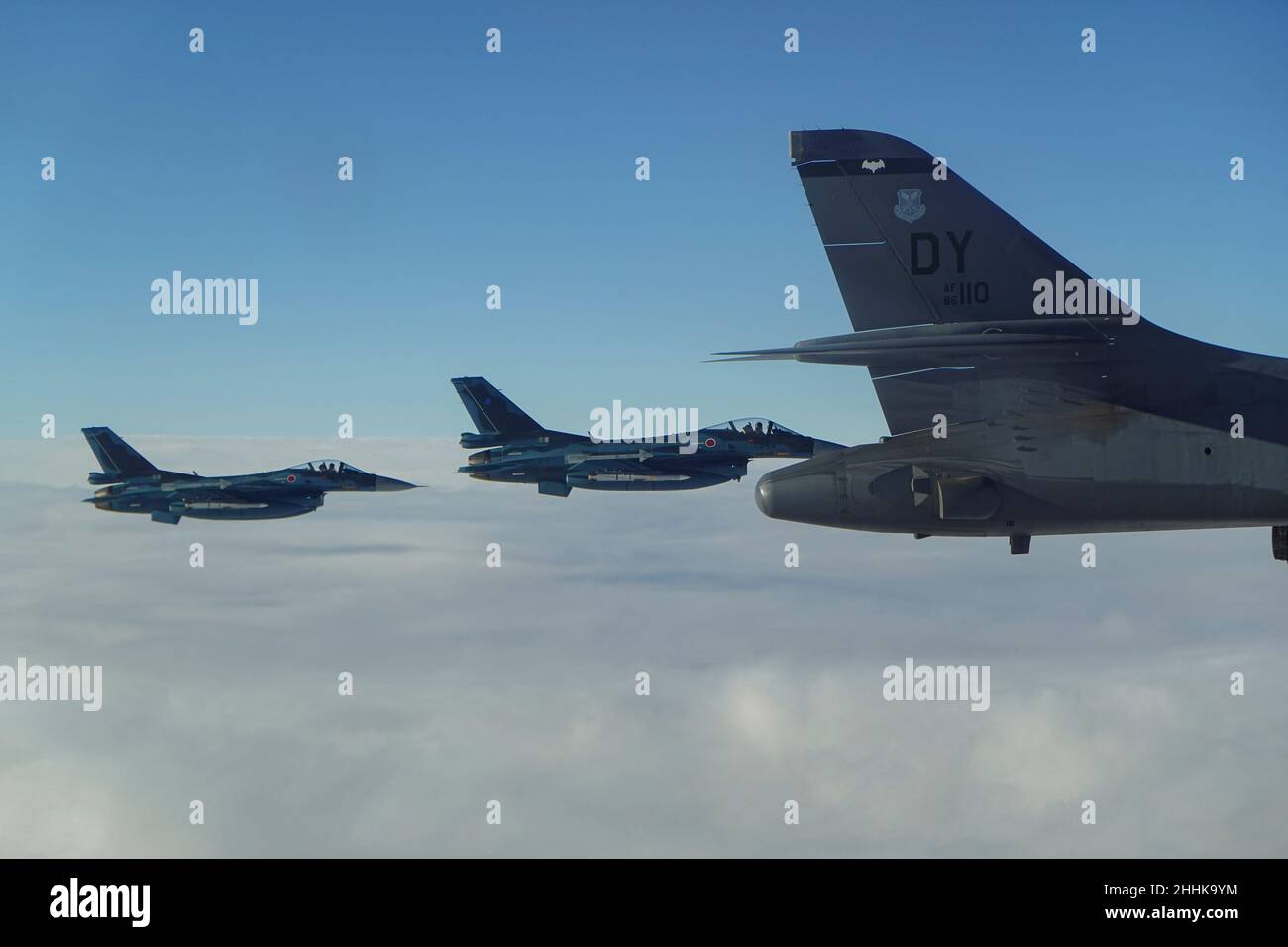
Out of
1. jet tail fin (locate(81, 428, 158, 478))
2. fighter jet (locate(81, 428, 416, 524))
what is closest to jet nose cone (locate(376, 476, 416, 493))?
fighter jet (locate(81, 428, 416, 524))

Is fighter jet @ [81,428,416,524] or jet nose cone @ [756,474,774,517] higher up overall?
fighter jet @ [81,428,416,524]

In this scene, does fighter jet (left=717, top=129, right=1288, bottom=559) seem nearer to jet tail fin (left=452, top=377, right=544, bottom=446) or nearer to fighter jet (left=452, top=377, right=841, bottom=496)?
fighter jet (left=452, top=377, right=841, bottom=496)

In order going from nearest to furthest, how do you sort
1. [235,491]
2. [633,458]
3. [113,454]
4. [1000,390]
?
[1000,390], [633,458], [235,491], [113,454]

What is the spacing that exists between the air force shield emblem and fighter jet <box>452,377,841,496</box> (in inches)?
782

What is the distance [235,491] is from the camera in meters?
44.3

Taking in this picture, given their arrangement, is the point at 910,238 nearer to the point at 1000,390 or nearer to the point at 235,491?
the point at 1000,390

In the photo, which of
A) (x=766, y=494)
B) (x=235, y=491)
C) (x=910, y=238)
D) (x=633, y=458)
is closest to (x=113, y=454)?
(x=235, y=491)

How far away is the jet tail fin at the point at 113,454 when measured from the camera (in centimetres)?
4847

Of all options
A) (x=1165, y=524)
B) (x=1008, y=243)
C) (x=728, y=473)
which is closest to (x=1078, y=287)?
(x=1008, y=243)

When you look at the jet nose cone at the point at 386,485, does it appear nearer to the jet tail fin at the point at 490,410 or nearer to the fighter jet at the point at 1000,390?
the jet tail fin at the point at 490,410

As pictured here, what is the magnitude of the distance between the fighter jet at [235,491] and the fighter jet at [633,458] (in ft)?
17.7

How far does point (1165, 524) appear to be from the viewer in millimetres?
20438

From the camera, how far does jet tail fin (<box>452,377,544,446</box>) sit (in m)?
44.7

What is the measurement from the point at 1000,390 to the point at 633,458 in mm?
20738
